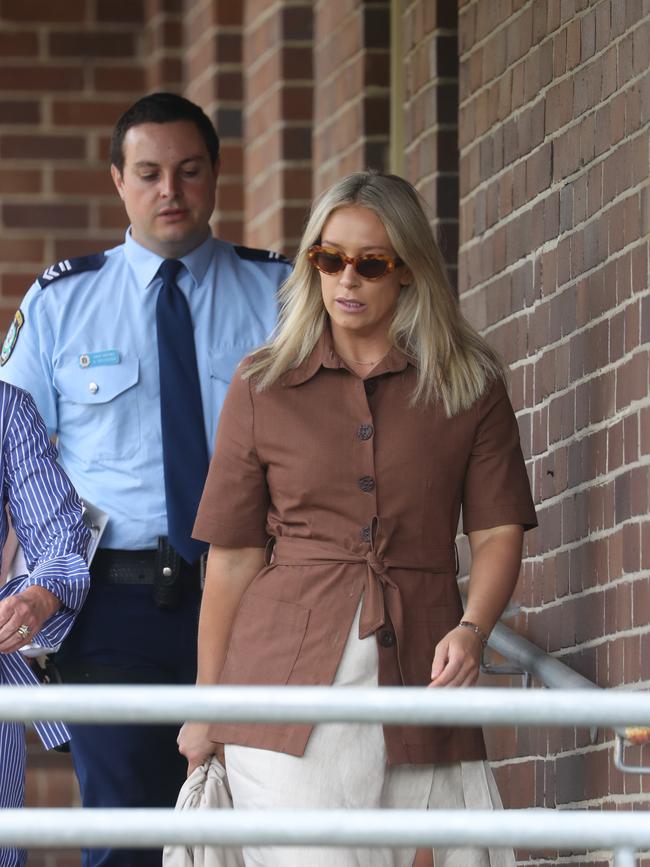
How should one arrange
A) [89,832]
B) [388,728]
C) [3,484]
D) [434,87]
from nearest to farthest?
[89,832]
[388,728]
[3,484]
[434,87]

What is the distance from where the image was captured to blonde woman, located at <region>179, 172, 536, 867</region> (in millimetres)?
3625

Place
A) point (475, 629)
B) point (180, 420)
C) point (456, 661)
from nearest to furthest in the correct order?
point (456, 661) < point (475, 629) < point (180, 420)

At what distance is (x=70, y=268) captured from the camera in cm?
500

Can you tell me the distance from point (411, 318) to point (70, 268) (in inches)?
54.0

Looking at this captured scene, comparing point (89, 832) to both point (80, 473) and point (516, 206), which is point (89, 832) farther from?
point (516, 206)

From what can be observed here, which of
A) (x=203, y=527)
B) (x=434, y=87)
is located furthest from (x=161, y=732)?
(x=434, y=87)

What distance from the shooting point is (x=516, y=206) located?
200 inches

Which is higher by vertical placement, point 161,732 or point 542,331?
point 542,331

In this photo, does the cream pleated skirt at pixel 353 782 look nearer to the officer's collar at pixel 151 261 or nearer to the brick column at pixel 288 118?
the officer's collar at pixel 151 261

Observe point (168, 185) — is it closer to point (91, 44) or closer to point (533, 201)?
point (533, 201)

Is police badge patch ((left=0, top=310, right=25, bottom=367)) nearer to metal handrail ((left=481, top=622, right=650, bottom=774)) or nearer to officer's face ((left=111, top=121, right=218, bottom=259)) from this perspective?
officer's face ((left=111, top=121, right=218, bottom=259))

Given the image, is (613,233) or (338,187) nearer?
(338,187)

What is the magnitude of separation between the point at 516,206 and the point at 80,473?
4.14ft

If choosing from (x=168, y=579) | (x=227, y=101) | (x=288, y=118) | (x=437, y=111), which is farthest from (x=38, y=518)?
(x=227, y=101)
